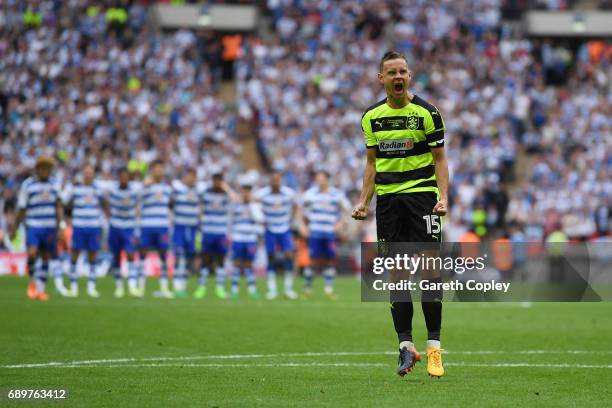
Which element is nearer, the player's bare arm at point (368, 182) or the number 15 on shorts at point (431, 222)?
the number 15 on shorts at point (431, 222)

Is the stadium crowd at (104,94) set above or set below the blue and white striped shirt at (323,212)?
above

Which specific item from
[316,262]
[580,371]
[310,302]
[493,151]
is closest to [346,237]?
[493,151]

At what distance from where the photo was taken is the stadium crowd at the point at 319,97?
3441 centimetres

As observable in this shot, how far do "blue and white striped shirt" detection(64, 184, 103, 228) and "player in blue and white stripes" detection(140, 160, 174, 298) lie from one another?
3.02 ft

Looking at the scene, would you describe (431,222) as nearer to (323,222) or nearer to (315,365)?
(315,365)

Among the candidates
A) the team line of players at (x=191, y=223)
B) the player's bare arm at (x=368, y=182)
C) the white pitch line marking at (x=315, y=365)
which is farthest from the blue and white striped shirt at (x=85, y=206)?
the player's bare arm at (x=368, y=182)

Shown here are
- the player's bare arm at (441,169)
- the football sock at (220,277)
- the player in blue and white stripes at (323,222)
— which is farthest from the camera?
the player in blue and white stripes at (323,222)

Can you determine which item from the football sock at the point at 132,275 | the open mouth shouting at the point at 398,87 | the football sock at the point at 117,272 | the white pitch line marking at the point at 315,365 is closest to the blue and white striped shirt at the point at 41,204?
the football sock at the point at 117,272

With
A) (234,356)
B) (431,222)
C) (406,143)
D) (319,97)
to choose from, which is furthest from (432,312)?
(319,97)

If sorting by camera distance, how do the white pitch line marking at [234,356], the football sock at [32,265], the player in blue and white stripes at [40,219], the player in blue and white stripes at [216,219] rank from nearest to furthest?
the white pitch line marking at [234,356]
the football sock at [32,265]
the player in blue and white stripes at [40,219]
the player in blue and white stripes at [216,219]

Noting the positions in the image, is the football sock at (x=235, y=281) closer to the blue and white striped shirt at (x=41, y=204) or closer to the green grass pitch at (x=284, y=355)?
the green grass pitch at (x=284, y=355)

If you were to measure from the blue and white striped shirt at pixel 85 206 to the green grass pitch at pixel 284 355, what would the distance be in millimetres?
2942

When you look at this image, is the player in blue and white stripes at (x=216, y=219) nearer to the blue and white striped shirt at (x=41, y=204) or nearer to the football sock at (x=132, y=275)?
the football sock at (x=132, y=275)

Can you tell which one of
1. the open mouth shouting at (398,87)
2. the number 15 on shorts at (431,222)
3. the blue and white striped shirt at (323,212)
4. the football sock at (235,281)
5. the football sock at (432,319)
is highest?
the open mouth shouting at (398,87)
